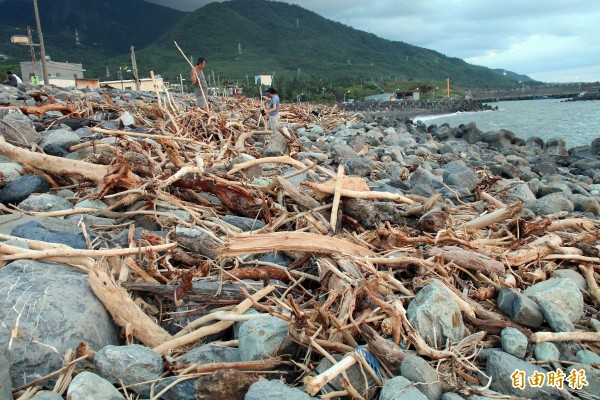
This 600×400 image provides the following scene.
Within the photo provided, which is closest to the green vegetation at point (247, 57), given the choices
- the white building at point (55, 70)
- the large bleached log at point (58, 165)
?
the white building at point (55, 70)

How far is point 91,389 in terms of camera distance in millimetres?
1875

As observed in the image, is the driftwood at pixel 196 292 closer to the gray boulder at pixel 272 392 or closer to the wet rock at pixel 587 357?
the gray boulder at pixel 272 392

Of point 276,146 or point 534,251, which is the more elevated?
point 276,146

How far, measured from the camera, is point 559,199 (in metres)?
6.46

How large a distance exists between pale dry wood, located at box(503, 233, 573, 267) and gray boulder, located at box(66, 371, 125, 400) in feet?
8.52

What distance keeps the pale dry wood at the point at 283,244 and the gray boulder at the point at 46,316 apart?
2.49ft

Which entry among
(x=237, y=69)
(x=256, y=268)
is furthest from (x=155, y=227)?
(x=237, y=69)

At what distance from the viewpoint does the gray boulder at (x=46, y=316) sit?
209 centimetres

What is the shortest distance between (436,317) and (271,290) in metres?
0.91

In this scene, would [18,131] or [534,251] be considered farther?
[18,131]

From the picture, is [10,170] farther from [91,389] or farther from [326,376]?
[326,376]

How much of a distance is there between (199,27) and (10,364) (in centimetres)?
18587

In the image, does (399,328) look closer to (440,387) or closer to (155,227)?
(440,387)

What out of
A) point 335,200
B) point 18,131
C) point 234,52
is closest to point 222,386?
point 335,200
